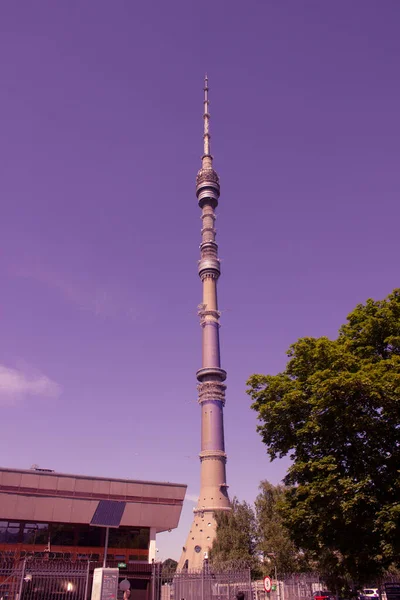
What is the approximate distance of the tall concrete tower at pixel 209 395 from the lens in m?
78.1

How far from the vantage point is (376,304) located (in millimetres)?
27000

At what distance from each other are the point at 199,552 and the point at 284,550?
3551cm

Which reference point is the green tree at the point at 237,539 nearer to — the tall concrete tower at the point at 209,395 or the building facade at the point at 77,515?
the building facade at the point at 77,515

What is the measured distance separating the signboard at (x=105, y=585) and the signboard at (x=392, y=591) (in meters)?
14.2

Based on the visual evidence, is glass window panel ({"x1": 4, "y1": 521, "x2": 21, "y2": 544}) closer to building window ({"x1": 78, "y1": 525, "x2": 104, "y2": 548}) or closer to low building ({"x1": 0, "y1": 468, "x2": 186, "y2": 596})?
low building ({"x1": 0, "y1": 468, "x2": 186, "y2": 596})

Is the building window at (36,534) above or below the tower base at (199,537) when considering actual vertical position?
below

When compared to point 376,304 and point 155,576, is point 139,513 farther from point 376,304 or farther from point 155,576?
point 376,304

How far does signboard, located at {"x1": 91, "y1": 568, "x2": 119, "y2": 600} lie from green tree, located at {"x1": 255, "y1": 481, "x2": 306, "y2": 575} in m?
23.9

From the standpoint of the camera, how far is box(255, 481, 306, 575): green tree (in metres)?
45.2

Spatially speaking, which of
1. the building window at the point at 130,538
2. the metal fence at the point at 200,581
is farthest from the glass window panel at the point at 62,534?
the metal fence at the point at 200,581

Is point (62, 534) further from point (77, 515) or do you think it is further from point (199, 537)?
point (199, 537)

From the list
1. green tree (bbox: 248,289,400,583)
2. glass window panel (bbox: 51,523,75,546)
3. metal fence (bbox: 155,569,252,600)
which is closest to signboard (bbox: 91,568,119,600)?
metal fence (bbox: 155,569,252,600)

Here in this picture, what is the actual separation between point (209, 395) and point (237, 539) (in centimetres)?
3551

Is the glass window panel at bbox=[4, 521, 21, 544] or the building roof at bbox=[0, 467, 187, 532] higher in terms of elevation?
the building roof at bbox=[0, 467, 187, 532]
